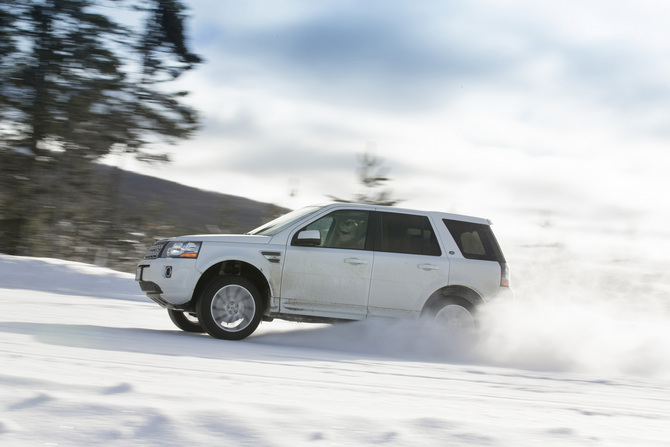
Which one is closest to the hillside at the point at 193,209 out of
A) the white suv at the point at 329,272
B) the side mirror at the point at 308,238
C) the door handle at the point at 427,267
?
the white suv at the point at 329,272

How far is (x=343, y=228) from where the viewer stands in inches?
324

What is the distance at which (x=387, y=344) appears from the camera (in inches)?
314

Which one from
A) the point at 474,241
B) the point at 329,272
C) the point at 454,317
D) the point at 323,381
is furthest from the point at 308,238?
the point at 323,381

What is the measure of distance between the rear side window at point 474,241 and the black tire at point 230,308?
8.12ft

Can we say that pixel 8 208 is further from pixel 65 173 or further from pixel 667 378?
pixel 667 378

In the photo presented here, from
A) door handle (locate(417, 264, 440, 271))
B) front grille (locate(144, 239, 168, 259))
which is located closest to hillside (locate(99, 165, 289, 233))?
front grille (locate(144, 239, 168, 259))

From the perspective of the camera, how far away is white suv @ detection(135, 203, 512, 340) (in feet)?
25.7

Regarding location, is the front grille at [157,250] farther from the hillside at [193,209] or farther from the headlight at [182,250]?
the hillside at [193,209]

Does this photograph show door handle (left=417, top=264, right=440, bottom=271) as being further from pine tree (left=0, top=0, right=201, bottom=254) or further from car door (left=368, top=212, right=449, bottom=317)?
pine tree (left=0, top=0, right=201, bottom=254)

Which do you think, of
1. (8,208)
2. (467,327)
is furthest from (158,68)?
(467,327)

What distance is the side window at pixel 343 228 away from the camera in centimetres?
816

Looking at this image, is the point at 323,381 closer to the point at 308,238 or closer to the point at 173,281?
the point at 308,238

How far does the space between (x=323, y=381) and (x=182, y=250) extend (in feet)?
10.3

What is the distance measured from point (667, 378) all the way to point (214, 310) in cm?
501
